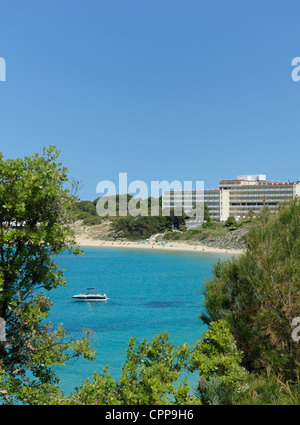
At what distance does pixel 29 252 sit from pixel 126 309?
31.6 metres

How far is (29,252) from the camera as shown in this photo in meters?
6.98

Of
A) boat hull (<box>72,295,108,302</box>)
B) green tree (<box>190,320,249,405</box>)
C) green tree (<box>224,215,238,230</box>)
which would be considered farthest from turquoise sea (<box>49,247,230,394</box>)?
green tree (<box>224,215,238,230</box>)

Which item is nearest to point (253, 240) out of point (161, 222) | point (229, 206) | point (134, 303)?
point (134, 303)

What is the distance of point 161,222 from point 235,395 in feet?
375

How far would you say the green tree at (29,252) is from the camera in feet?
21.7

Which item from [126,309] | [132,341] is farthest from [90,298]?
[132,341]

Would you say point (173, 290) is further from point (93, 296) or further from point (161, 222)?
point (161, 222)

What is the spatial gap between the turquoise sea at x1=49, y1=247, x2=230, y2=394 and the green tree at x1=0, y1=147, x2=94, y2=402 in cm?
118

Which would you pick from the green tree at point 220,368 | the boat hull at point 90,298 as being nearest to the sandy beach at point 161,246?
the boat hull at point 90,298

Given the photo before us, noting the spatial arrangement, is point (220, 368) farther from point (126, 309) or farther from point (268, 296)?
point (126, 309)

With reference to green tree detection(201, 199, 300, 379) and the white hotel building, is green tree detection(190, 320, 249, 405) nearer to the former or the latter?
green tree detection(201, 199, 300, 379)

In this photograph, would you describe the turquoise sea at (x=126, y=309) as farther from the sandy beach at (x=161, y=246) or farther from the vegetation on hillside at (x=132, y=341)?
the sandy beach at (x=161, y=246)

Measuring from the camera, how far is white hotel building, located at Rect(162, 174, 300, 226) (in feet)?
411
